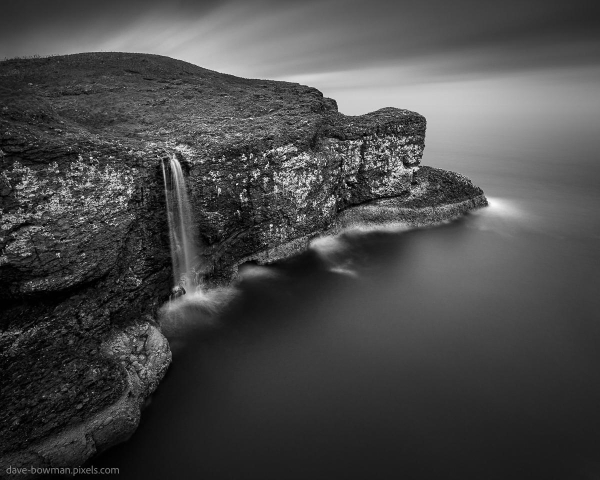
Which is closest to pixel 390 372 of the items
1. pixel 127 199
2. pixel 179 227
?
pixel 179 227

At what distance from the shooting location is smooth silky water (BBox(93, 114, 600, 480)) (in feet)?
38.0

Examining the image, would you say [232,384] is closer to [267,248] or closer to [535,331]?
[267,248]

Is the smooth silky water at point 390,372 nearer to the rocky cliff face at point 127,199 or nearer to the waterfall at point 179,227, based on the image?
the rocky cliff face at point 127,199

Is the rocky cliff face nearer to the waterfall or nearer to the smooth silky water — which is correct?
the waterfall

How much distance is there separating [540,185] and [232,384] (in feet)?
156

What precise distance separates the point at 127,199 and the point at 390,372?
44.3ft

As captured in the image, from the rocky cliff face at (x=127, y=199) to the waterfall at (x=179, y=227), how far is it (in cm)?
50

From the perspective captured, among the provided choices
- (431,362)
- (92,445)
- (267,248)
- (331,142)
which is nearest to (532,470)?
(431,362)

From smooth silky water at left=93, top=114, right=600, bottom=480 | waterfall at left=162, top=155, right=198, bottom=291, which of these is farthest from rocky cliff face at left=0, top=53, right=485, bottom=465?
smooth silky water at left=93, top=114, right=600, bottom=480

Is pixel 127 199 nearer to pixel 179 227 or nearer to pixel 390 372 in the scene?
pixel 179 227

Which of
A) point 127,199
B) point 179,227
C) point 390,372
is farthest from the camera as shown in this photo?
point 179,227

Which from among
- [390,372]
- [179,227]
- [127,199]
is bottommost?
[390,372]

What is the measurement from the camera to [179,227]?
57.2 feet

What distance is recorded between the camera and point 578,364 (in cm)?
1549
